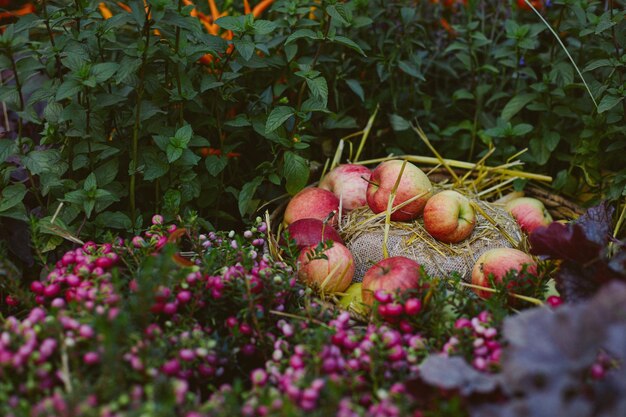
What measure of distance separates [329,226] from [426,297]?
47 cm

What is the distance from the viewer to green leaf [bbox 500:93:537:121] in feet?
6.43

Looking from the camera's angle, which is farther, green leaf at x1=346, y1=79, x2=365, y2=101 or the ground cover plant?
green leaf at x1=346, y1=79, x2=365, y2=101

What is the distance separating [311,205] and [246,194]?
18 cm

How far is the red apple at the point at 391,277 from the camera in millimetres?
1337

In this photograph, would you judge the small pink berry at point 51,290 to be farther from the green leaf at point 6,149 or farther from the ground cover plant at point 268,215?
the green leaf at point 6,149

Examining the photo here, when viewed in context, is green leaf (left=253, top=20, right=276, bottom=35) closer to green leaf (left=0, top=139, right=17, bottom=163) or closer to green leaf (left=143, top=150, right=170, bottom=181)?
green leaf (left=143, top=150, right=170, bottom=181)

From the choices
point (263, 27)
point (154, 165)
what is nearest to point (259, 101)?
point (263, 27)

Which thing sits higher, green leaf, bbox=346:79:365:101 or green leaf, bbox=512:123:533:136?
green leaf, bbox=346:79:365:101

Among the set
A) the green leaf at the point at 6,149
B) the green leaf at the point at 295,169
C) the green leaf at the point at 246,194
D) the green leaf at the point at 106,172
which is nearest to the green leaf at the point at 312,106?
the green leaf at the point at 295,169

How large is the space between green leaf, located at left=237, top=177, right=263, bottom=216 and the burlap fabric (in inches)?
10.6

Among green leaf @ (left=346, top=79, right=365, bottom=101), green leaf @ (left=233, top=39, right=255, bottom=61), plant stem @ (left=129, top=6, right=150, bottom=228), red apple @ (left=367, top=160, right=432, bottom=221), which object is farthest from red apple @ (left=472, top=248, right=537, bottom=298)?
plant stem @ (left=129, top=6, right=150, bottom=228)

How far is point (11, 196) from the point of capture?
1.45 m

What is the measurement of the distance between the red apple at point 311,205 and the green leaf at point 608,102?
2.44 feet

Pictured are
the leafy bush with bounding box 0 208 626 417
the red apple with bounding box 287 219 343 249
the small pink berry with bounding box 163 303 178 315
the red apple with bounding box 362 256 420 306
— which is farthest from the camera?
the red apple with bounding box 287 219 343 249
